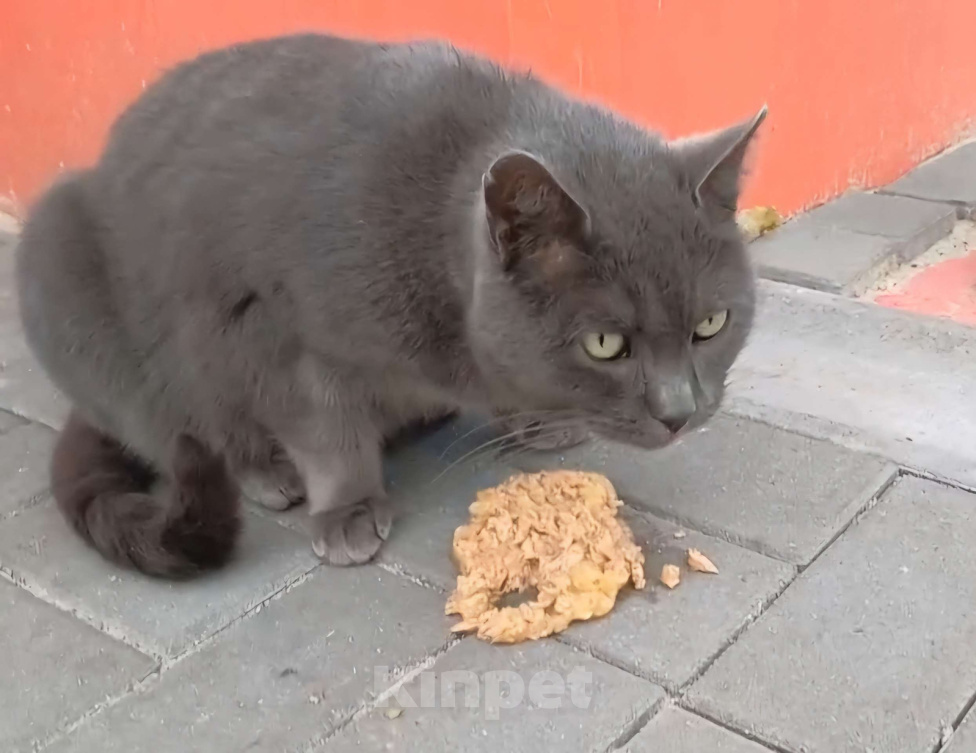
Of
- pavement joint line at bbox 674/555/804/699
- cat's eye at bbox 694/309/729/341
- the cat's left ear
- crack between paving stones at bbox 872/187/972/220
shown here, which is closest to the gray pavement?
pavement joint line at bbox 674/555/804/699

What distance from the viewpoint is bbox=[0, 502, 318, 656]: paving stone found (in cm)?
125

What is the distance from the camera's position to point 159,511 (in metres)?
1.29

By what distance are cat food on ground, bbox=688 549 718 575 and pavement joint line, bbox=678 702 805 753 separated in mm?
241

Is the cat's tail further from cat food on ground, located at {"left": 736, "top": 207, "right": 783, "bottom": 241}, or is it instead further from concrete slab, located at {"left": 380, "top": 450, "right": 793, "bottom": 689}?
cat food on ground, located at {"left": 736, "top": 207, "right": 783, "bottom": 241}

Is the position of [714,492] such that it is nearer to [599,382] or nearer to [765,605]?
[765,605]

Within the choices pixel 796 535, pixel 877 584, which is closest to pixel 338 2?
pixel 796 535

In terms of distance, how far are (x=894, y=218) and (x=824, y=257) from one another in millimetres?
359

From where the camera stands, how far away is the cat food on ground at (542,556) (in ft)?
4.00

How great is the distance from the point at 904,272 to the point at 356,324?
153 centimetres

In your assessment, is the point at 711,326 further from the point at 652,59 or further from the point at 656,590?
the point at 652,59

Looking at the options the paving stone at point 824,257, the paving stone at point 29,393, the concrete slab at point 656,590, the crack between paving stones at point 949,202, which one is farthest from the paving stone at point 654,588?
the crack between paving stones at point 949,202

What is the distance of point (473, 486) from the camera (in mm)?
1536

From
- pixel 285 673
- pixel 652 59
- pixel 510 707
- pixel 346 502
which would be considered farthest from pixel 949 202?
pixel 285 673

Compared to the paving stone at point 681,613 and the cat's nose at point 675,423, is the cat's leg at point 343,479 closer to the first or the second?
the paving stone at point 681,613
